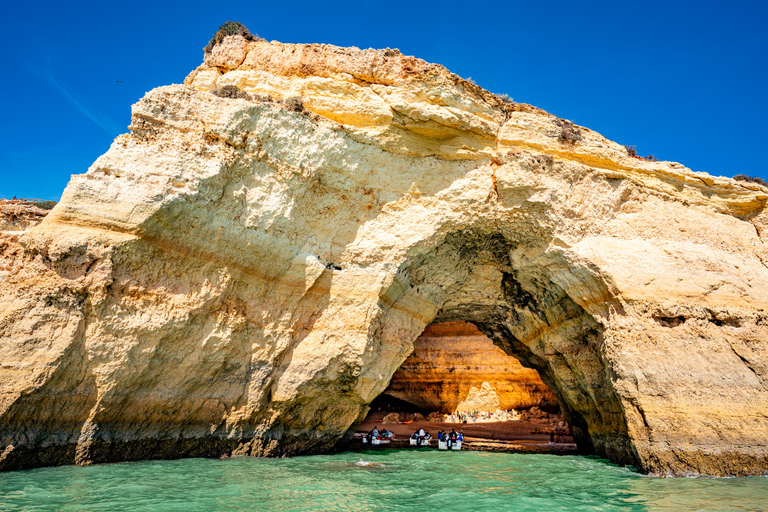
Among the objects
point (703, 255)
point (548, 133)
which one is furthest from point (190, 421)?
point (703, 255)

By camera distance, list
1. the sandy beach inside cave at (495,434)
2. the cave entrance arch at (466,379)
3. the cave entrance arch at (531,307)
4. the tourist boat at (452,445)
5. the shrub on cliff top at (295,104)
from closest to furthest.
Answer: the shrub on cliff top at (295,104) → the cave entrance arch at (531,307) → the tourist boat at (452,445) → the sandy beach inside cave at (495,434) → the cave entrance arch at (466,379)

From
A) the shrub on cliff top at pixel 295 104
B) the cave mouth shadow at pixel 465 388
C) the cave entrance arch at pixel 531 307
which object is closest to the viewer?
the shrub on cliff top at pixel 295 104

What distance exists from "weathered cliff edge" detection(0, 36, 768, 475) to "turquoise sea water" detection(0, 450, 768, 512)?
0.93 metres

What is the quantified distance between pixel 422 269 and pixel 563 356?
4449 millimetres

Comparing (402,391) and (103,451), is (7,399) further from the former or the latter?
(402,391)

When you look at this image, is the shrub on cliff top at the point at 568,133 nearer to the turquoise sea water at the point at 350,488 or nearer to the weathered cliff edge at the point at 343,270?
the weathered cliff edge at the point at 343,270

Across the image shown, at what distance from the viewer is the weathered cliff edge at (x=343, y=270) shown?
7.97 meters

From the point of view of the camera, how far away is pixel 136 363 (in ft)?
27.1

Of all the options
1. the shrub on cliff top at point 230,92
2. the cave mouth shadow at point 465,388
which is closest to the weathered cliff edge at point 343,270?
the shrub on cliff top at point 230,92

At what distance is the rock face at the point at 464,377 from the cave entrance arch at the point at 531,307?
854cm

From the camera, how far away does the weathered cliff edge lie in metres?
7.97

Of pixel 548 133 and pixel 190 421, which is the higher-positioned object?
pixel 548 133

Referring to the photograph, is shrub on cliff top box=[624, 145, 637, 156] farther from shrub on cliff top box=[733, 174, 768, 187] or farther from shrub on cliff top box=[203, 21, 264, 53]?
shrub on cliff top box=[203, 21, 264, 53]

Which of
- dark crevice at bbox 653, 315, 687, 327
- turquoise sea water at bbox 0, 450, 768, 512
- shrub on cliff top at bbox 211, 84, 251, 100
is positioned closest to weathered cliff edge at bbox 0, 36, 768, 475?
dark crevice at bbox 653, 315, 687, 327
